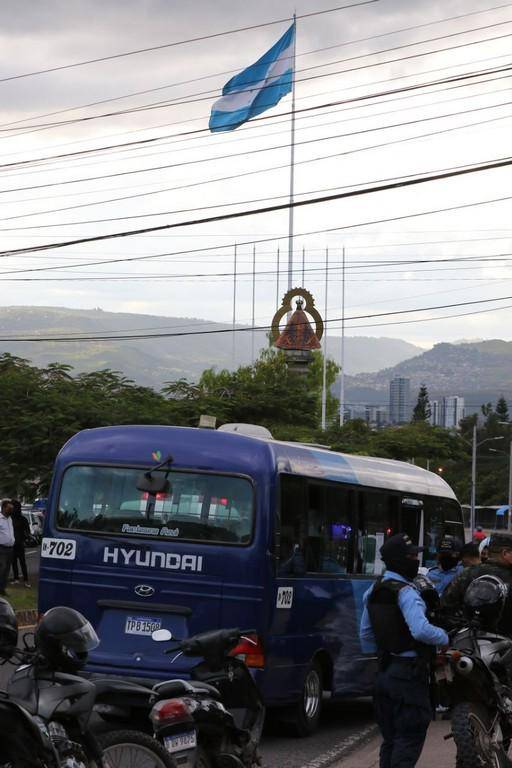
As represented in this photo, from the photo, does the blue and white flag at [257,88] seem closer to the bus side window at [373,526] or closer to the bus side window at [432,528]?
the bus side window at [432,528]

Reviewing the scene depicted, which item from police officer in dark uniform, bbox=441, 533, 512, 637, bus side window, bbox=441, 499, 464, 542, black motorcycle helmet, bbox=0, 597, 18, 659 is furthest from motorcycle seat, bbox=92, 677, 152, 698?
bus side window, bbox=441, 499, 464, 542

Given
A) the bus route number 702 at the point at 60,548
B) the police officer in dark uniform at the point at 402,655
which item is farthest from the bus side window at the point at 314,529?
the police officer in dark uniform at the point at 402,655

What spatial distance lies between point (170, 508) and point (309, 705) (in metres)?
2.34

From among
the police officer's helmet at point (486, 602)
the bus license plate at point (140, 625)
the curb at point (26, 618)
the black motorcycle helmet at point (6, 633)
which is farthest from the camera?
the curb at point (26, 618)

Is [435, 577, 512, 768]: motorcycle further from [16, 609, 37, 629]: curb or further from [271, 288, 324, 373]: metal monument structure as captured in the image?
[271, 288, 324, 373]: metal monument structure

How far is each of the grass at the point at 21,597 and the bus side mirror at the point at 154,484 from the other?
10626mm

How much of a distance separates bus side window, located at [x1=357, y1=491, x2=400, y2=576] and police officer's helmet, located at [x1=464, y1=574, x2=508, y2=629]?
17.3 ft

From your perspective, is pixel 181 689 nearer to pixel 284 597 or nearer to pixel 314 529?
pixel 284 597

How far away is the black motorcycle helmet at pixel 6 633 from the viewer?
5934 mm

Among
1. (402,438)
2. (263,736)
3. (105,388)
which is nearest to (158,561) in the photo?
(263,736)

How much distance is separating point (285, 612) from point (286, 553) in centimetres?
54

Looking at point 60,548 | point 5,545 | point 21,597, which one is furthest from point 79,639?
point 21,597

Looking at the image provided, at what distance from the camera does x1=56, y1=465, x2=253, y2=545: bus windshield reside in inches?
470

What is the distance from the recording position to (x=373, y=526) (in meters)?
15.3
